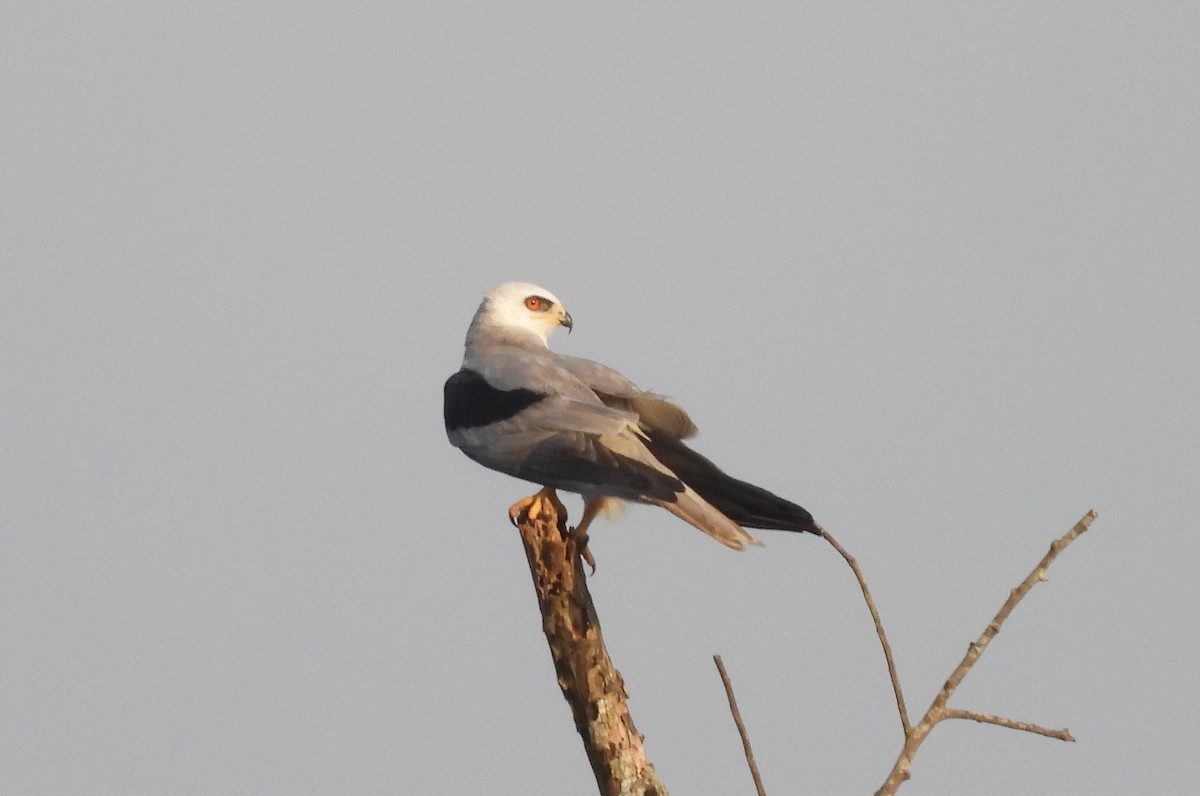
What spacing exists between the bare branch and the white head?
1.84 m

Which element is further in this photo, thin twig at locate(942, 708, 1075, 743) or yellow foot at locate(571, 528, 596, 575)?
yellow foot at locate(571, 528, 596, 575)

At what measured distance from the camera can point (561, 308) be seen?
281 inches

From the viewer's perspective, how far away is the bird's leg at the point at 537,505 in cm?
541

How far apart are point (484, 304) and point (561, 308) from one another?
0.36 meters

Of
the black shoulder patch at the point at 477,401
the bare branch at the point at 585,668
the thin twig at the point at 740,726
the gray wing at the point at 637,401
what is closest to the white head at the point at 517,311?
the black shoulder patch at the point at 477,401

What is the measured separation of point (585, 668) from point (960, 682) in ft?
5.10

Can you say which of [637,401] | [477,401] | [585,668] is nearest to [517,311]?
[477,401]

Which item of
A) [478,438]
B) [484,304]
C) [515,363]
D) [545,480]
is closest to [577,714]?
[545,480]

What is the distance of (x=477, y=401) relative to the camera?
5840 millimetres

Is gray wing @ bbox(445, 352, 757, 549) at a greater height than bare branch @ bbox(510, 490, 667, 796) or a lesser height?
greater

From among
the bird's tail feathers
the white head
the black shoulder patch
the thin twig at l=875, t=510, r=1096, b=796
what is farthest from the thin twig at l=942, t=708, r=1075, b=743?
the white head

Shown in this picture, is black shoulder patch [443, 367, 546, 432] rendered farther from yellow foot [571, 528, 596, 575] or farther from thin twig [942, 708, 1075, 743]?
thin twig [942, 708, 1075, 743]

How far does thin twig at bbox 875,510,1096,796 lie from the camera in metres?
3.59

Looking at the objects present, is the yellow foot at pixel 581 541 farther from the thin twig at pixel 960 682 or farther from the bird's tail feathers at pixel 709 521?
the thin twig at pixel 960 682
